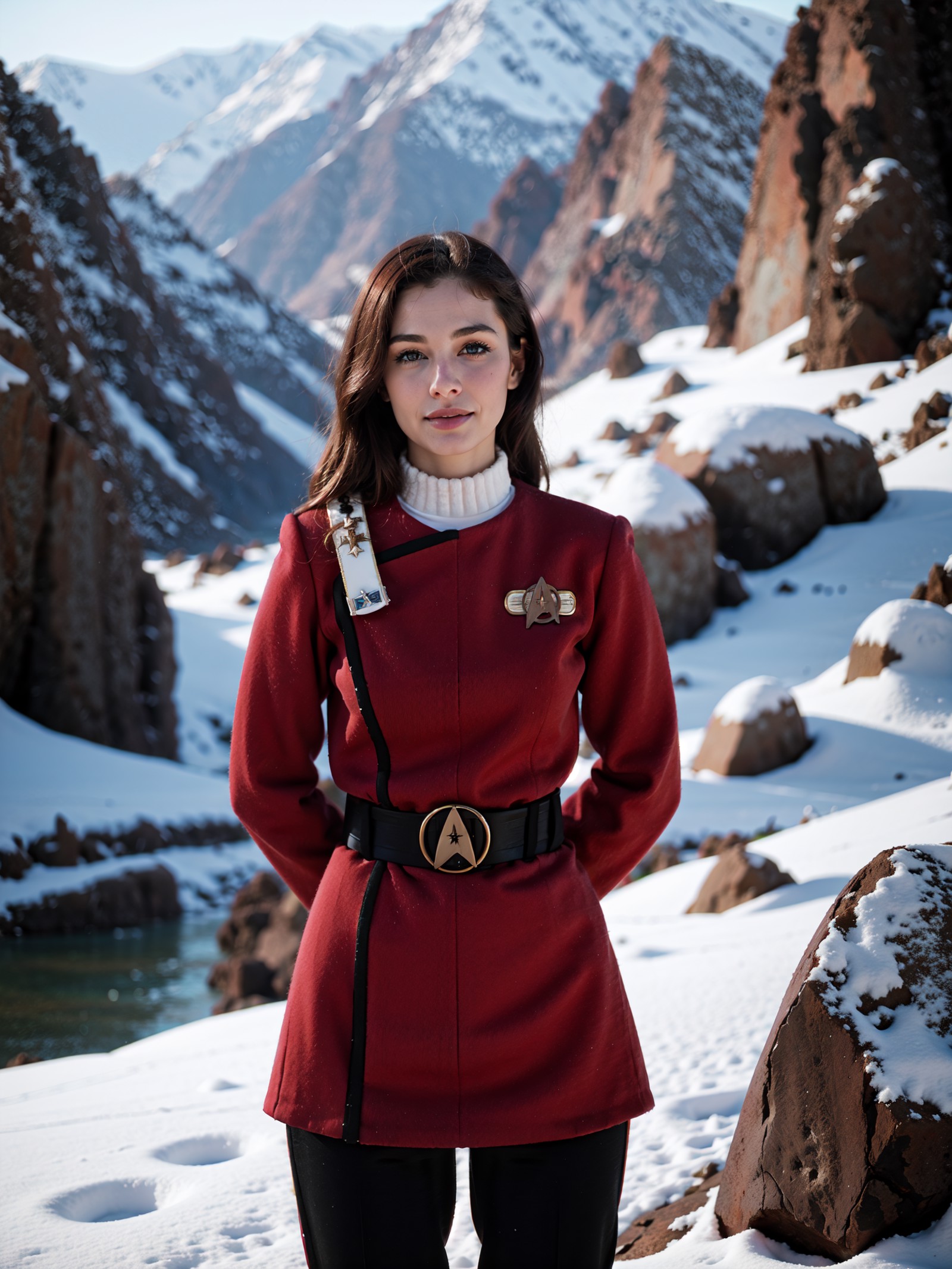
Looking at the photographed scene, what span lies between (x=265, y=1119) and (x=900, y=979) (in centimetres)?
197

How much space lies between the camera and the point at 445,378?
1653 millimetres

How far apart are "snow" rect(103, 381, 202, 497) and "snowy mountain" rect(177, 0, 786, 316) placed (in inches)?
2370

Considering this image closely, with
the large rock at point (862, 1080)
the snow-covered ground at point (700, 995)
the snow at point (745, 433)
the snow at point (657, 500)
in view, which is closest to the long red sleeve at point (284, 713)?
the snow-covered ground at point (700, 995)

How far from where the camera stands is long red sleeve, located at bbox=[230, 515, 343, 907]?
1680 mm

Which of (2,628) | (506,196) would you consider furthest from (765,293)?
(506,196)

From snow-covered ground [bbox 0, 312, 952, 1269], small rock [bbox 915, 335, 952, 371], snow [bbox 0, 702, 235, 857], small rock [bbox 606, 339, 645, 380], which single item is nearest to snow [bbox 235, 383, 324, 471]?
small rock [bbox 606, 339, 645, 380]

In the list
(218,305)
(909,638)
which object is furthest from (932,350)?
(218,305)

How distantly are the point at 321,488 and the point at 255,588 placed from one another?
69.3 feet

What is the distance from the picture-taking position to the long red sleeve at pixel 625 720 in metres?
→ 1.72

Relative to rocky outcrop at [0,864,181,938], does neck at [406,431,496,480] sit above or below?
above

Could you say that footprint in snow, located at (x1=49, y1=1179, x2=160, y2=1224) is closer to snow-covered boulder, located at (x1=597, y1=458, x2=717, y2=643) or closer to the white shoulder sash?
the white shoulder sash

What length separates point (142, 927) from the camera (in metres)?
9.57

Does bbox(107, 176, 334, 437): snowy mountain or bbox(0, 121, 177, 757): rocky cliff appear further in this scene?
bbox(107, 176, 334, 437): snowy mountain

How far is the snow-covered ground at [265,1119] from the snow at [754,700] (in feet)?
3.98
